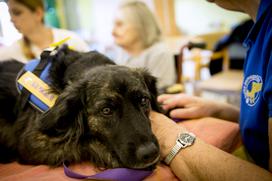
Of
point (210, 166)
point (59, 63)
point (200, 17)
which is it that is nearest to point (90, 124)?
point (59, 63)

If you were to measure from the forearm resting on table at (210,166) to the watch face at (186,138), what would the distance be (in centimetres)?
2

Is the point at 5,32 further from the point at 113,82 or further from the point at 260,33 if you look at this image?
the point at 260,33

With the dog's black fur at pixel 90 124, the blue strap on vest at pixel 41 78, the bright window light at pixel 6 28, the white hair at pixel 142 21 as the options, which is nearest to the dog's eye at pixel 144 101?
the dog's black fur at pixel 90 124

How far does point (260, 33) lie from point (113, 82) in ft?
1.71

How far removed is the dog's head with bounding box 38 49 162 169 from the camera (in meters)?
0.92

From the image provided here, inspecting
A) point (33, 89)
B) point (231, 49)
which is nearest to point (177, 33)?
point (231, 49)

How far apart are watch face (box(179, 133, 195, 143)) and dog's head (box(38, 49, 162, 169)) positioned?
0.10 m

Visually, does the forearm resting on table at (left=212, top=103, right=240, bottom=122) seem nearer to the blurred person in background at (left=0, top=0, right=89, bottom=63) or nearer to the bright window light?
the blurred person in background at (left=0, top=0, right=89, bottom=63)

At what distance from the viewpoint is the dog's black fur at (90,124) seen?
2.95ft

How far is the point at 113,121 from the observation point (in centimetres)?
94

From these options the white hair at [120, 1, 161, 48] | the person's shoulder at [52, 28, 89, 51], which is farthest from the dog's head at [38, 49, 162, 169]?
the white hair at [120, 1, 161, 48]

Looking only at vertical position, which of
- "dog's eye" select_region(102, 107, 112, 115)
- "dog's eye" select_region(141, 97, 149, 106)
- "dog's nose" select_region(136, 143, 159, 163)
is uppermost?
"dog's eye" select_region(102, 107, 112, 115)

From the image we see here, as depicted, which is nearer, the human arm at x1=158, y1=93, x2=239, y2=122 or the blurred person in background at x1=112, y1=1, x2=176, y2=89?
the human arm at x1=158, y1=93, x2=239, y2=122

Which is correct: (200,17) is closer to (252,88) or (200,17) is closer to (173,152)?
(252,88)
